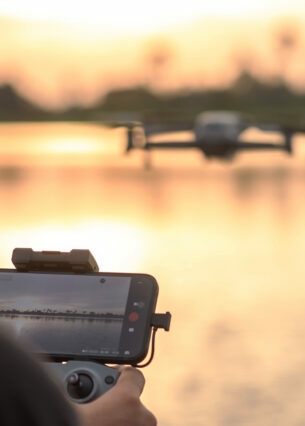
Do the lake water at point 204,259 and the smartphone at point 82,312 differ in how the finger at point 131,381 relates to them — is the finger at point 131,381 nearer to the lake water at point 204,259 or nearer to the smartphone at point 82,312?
the smartphone at point 82,312

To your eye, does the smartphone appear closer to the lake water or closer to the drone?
the lake water

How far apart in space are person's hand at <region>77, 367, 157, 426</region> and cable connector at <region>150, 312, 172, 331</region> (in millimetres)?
255

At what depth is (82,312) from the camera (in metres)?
2.34

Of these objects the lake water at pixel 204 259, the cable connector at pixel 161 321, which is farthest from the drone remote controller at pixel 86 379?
the lake water at pixel 204 259

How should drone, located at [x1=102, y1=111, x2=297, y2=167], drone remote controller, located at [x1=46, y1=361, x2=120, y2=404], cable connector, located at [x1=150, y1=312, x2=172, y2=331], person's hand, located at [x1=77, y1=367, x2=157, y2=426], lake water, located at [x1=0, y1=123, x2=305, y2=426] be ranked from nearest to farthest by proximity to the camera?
person's hand, located at [x1=77, y1=367, x2=157, y2=426] → drone remote controller, located at [x1=46, y1=361, x2=120, y2=404] → cable connector, located at [x1=150, y1=312, x2=172, y2=331] → lake water, located at [x1=0, y1=123, x2=305, y2=426] → drone, located at [x1=102, y1=111, x2=297, y2=167]

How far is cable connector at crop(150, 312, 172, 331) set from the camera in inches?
89.8

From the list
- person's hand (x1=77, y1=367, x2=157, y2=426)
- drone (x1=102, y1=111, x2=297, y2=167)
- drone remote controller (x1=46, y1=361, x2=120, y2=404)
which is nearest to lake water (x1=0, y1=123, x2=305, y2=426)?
drone (x1=102, y1=111, x2=297, y2=167)

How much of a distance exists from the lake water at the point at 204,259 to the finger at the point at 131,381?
316 inches

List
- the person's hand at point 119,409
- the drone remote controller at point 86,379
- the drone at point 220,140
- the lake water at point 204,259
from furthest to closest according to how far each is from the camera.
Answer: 1. the drone at point 220,140
2. the lake water at point 204,259
3. the drone remote controller at point 86,379
4. the person's hand at point 119,409

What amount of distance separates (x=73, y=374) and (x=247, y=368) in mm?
11028

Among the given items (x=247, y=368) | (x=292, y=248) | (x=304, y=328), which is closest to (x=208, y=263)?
(x=292, y=248)

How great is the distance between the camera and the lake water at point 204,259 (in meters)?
11.8

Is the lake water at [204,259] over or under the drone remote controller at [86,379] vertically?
over

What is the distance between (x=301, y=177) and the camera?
62.9 meters
